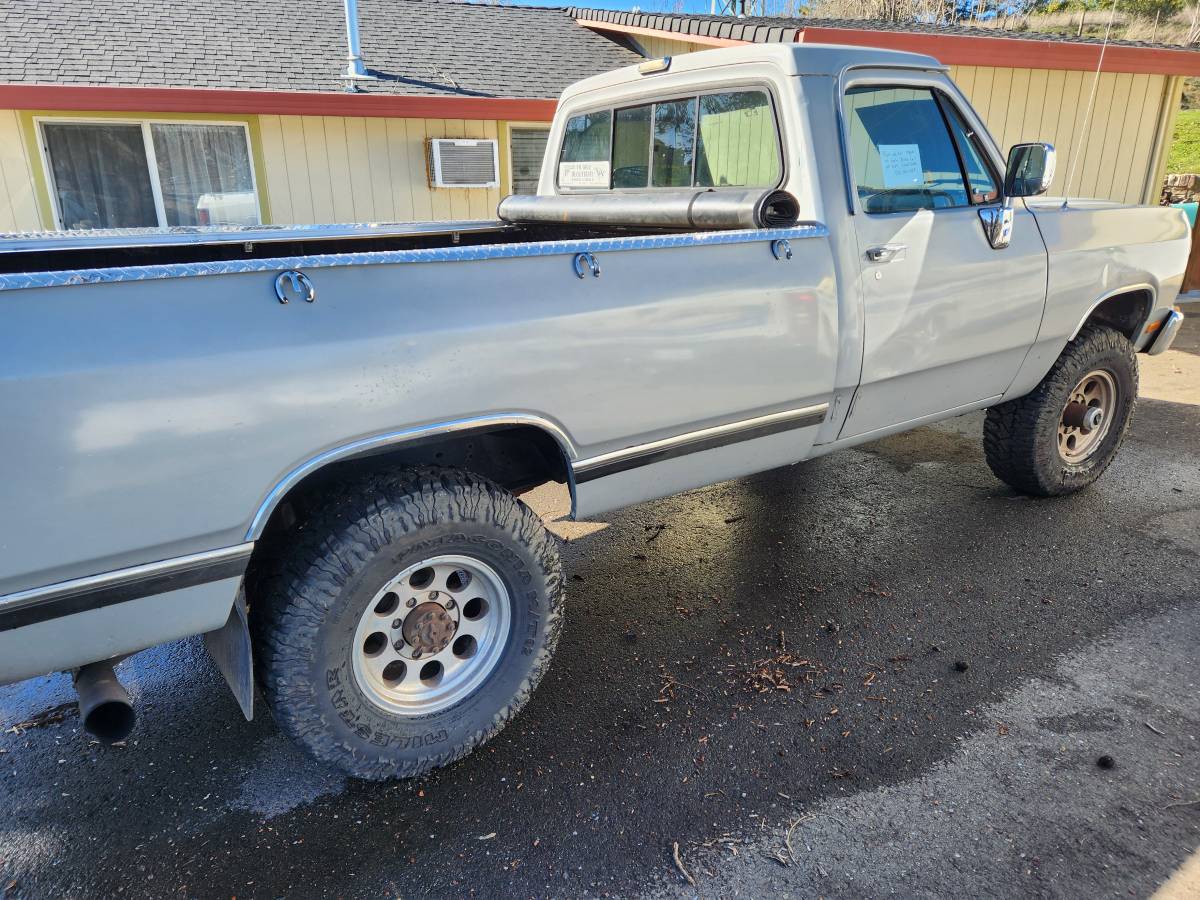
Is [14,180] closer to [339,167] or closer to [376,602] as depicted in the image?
[339,167]

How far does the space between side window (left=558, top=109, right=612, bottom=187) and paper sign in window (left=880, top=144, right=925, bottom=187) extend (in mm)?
1479

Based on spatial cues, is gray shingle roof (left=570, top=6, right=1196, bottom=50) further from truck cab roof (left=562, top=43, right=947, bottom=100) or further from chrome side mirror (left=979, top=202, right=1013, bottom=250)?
chrome side mirror (left=979, top=202, right=1013, bottom=250)

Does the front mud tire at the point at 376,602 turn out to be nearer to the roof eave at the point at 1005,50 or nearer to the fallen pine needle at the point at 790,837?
the fallen pine needle at the point at 790,837

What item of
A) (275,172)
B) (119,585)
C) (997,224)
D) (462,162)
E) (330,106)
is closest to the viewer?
(119,585)

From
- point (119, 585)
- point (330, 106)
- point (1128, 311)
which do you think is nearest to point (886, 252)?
point (1128, 311)

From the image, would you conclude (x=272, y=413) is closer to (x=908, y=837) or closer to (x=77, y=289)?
(x=77, y=289)

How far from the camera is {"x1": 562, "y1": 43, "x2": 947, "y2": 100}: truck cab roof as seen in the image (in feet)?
10.7

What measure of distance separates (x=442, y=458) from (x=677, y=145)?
1972mm

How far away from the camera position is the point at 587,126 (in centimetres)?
453

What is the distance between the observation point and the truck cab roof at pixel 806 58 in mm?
3248

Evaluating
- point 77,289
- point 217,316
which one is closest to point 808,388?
point 217,316

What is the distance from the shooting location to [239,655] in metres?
2.31

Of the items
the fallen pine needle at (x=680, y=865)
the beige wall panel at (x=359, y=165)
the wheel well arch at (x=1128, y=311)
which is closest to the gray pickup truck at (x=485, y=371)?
the wheel well arch at (x=1128, y=311)

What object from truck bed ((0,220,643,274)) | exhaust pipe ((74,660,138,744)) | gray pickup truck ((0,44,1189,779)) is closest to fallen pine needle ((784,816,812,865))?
gray pickup truck ((0,44,1189,779))
